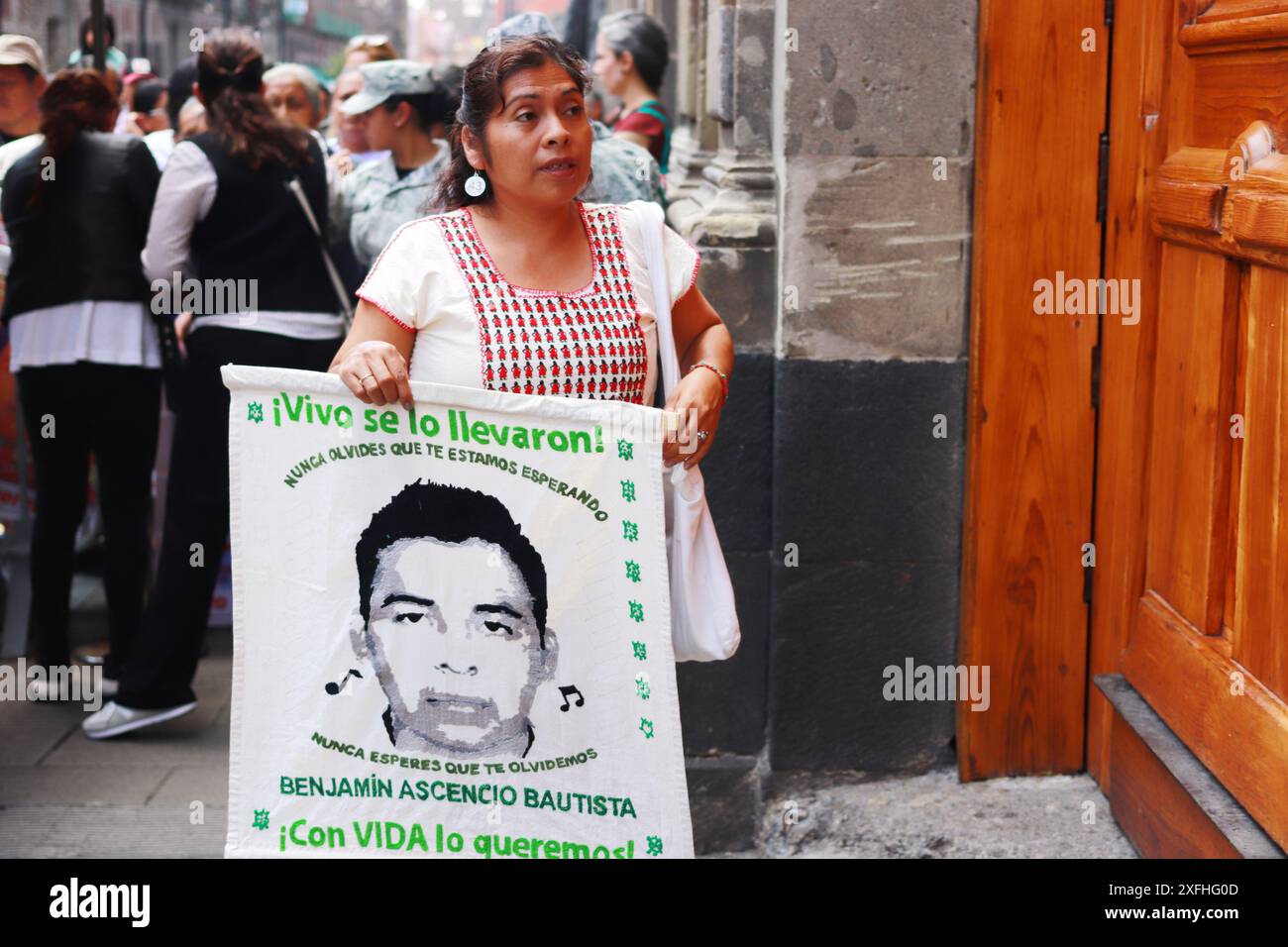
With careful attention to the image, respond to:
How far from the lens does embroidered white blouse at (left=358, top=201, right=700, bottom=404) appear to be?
9.60 feet

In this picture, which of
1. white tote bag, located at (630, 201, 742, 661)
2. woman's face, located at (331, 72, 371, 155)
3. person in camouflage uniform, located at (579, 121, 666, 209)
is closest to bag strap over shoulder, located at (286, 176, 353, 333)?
person in camouflage uniform, located at (579, 121, 666, 209)

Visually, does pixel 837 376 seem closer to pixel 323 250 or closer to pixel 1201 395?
pixel 1201 395

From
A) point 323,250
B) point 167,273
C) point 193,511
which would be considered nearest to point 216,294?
point 167,273

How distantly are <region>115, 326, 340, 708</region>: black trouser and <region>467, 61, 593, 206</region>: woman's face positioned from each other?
2.79 metres

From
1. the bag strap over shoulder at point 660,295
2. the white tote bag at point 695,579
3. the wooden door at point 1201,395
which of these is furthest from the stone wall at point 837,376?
the white tote bag at point 695,579

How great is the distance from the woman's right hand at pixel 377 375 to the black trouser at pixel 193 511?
2907 millimetres

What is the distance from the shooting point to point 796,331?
4387mm

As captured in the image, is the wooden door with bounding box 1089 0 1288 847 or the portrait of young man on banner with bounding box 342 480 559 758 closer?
the portrait of young man on banner with bounding box 342 480 559 758

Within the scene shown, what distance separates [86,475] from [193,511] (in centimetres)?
74

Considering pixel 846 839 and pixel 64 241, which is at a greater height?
pixel 64 241

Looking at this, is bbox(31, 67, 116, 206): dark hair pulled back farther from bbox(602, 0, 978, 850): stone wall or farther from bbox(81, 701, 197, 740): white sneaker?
bbox(602, 0, 978, 850): stone wall
